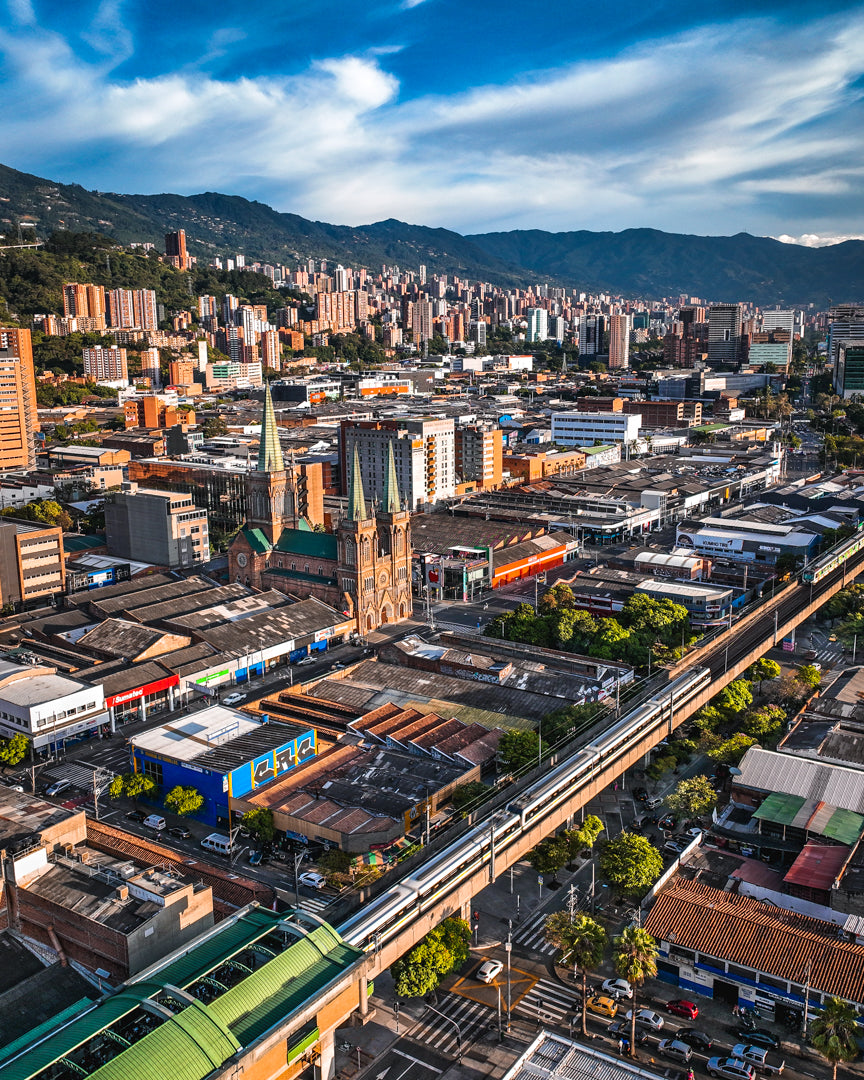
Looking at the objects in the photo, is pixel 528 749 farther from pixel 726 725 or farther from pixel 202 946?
pixel 202 946

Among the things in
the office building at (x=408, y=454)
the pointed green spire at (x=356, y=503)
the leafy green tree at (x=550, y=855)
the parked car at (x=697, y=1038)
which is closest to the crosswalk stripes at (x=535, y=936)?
the leafy green tree at (x=550, y=855)

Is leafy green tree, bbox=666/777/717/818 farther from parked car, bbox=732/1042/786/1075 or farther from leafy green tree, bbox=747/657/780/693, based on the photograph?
leafy green tree, bbox=747/657/780/693

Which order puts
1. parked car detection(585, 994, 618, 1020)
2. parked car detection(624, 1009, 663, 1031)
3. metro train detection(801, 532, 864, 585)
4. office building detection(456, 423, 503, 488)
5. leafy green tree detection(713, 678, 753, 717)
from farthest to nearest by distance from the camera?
office building detection(456, 423, 503, 488) → metro train detection(801, 532, 864, 585) → leafy green tree detection(713, 678, 753, 717) → parked car detection(585, 994, 618, 1020) → parked car detection(624, 1009, 663, 1031)

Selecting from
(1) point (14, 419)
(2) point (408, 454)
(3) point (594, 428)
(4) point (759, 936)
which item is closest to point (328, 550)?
(2) point (408, 454)

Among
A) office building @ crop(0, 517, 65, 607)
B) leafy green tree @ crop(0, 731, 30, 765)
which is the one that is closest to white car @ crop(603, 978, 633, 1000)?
leafy green tree @ crop(0, 731, 30, 765)

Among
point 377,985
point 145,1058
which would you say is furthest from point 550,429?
point 145,1058
